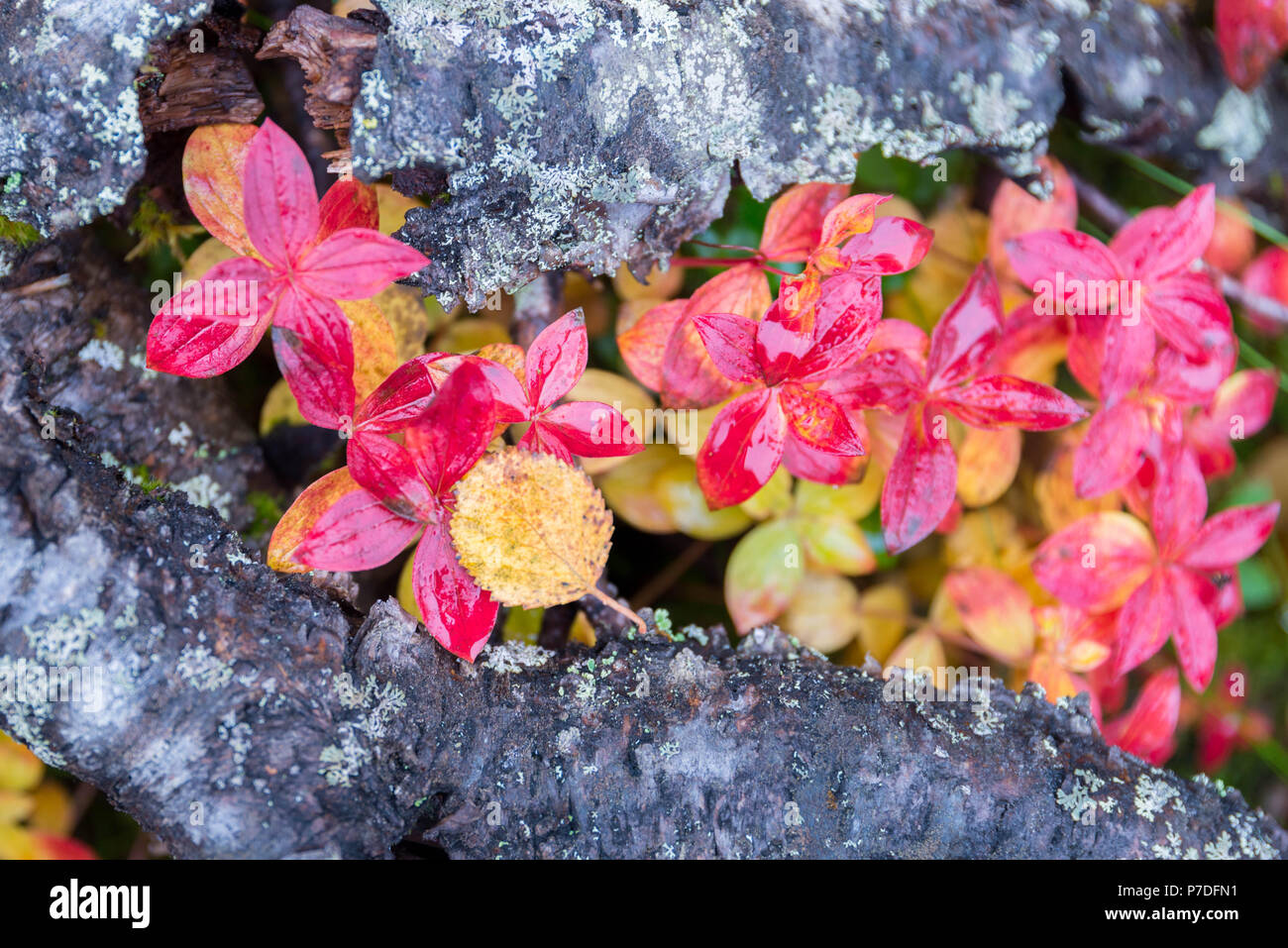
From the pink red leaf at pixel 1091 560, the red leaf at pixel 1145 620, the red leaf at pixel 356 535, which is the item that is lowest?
the red leaf at pixel 1145 620

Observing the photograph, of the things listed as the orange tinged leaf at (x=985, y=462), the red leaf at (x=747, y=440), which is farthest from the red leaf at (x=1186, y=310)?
the red leaf at (x=747, y=440)

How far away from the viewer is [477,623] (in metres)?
0.95

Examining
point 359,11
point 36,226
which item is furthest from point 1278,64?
point 36,226

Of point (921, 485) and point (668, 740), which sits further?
point (921, 485)

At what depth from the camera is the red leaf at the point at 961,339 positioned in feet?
3.66

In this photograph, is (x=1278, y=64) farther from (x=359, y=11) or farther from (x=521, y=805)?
(x=521, y=805)

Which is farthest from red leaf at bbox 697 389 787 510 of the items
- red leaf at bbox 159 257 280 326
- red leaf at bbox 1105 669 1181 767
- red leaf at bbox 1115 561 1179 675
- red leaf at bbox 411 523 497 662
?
red leaf at bbox 1105 669 1181 767

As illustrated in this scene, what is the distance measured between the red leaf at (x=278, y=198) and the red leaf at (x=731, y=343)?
462 mm

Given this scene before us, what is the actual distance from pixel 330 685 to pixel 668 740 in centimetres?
40

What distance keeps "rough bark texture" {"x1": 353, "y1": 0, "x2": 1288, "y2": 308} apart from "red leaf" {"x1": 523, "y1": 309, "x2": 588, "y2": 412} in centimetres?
11

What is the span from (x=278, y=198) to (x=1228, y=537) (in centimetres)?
145

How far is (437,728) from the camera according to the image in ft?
3.13

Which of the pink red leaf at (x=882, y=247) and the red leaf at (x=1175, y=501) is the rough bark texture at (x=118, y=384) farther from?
the red leaf at (x=1175, y=501)
